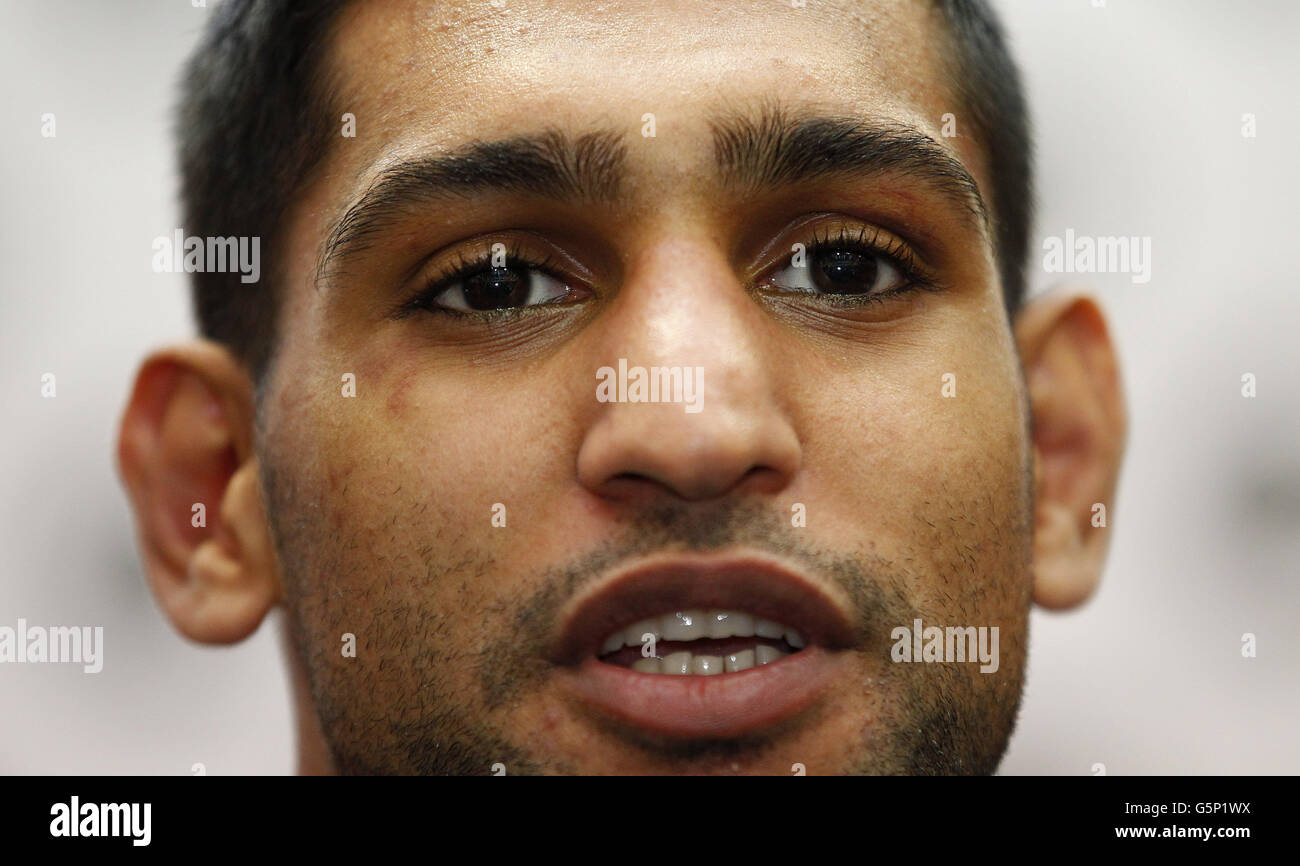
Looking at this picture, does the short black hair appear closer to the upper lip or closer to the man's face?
the man's face

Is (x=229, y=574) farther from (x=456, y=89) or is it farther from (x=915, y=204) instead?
(x=915, y=204)

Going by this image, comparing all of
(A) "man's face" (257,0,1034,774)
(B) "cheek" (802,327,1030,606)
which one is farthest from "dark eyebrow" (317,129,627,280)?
(B) "cheek" (802,327,1030,606)

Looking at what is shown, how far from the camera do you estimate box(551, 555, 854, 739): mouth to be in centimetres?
183

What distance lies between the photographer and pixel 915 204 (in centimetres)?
207

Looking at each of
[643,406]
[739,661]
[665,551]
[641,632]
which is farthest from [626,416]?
[739,661]

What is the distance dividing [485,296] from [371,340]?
213 millimetres

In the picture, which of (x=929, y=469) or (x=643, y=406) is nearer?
(x=643, y=406)

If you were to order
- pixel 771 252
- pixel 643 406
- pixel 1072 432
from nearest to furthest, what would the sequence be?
1. pixel 643 406
2. pixel 771 252
3. pixel 1072 432

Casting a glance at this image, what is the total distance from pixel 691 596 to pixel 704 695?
0.56 feet

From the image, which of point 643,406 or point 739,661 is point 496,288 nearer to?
point 643,406

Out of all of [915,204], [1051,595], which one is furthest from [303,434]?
[1051,595]

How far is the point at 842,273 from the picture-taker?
2117mm

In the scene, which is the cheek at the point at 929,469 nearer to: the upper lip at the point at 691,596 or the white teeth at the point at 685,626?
the upper lip at the point at 691,596

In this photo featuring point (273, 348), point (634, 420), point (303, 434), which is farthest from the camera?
point (273, 348)
